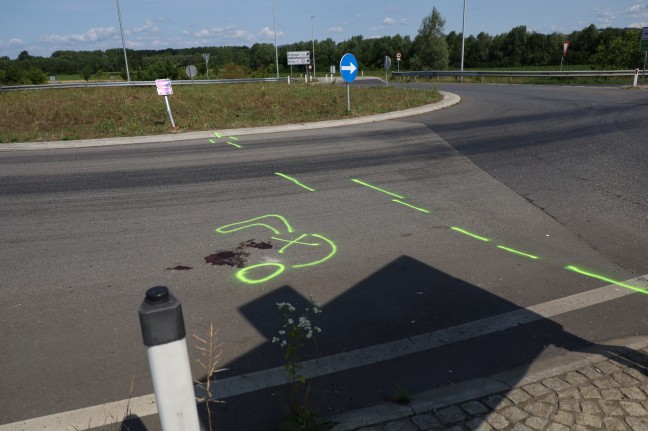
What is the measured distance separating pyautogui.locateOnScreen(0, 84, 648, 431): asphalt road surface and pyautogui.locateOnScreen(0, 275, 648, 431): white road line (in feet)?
0.11

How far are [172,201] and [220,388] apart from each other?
4883 millimetres

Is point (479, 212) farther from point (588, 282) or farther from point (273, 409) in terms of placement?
point (273, 409)

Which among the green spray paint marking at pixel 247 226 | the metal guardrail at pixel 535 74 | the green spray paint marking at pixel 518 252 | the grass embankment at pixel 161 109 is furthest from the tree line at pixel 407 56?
the green spray paint marking at pixel 518 252

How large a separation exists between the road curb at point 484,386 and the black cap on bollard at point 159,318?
4.39 ft

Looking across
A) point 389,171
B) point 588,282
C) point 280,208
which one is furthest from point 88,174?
point 588,282

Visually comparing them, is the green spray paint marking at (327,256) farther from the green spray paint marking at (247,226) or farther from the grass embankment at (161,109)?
the grass embankment at (161,109)

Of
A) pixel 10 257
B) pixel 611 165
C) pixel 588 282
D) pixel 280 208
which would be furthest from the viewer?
pixel 611 165

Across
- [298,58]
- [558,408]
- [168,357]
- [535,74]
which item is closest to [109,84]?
[168,357]

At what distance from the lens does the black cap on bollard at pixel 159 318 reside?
1919 millimetres

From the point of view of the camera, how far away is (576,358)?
11.5ft

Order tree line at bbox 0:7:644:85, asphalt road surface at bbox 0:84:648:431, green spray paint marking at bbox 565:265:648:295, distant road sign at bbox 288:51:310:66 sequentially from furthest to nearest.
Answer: distant road sign at bbox 288:51:310:66 < tree line at bbox 0:7:644:85 < green spray paint marking at bbox 565:265:648:295 < asphalt road surface at bbox 0:84:648:431

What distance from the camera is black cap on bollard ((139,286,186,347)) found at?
1.92 m

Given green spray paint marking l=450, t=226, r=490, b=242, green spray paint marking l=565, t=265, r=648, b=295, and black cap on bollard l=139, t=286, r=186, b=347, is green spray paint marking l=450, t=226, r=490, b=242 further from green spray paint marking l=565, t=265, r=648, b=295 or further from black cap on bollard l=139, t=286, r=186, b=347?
black cap on bollard l=139, t=286, r=186, b=347

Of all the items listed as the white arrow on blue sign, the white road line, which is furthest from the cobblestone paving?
the white arrow on blue sign
